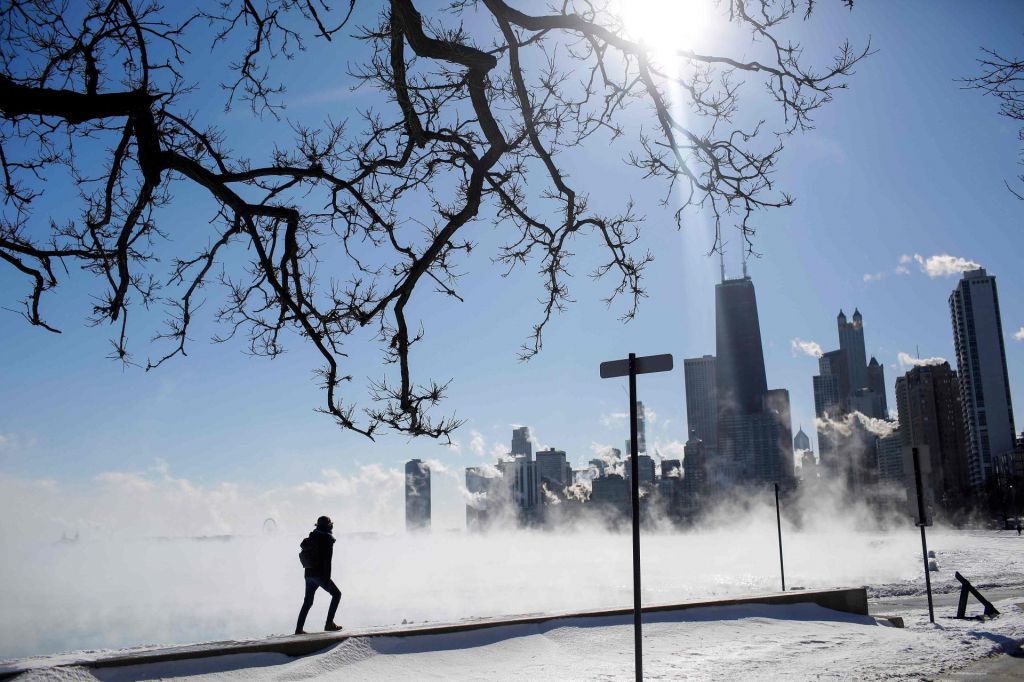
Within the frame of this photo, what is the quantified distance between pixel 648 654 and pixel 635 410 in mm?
3454

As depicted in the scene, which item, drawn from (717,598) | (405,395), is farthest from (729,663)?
(405,395)

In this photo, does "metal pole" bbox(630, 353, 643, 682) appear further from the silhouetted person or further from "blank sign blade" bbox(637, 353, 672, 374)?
the silhouetted person

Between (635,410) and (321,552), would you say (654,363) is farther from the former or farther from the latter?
(321,552)

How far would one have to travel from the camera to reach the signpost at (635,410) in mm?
7129

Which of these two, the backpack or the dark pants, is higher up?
the backpack

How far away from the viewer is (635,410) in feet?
25.1

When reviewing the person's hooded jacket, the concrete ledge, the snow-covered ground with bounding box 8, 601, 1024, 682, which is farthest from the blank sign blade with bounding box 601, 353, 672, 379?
the person's hooded jacket

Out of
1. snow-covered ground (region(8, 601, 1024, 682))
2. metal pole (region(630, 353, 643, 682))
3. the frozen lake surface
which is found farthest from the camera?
the frozen lake surface

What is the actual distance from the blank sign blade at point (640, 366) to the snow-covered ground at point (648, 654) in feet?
10.1

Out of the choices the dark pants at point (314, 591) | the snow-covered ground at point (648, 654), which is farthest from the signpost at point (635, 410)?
the dark pants at point (314, 591)

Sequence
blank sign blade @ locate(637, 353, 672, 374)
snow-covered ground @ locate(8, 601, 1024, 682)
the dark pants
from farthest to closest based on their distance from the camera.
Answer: the dark pants
snow-covered ground @ locate(8, 601, 1024, 682)
blank sign blade @ locate(637, 353, 672, 374)

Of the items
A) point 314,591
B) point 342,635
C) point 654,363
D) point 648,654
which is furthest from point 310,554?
point 654,363

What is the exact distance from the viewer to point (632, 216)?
352 inches

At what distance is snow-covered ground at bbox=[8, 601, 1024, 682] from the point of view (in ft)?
26.6
